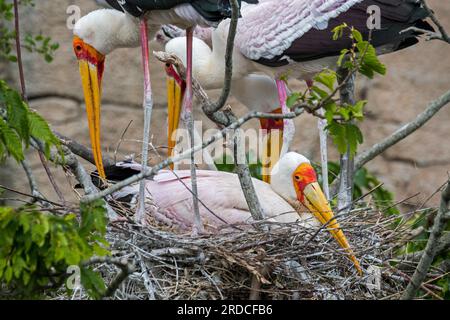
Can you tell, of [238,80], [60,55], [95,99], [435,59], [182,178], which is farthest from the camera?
[435,59]

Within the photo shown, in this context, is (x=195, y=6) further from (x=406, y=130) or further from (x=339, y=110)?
(x=339, y=110)

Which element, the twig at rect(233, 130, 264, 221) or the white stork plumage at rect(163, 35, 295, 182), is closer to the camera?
the twig at rect(233, 130, 264, 221)

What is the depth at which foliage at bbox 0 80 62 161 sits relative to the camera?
321cm

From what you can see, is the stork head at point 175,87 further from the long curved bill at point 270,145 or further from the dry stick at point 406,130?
the dry stick at point 406,130

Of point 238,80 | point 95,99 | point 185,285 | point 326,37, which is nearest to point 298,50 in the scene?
point 326,37

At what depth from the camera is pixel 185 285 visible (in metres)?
4.01

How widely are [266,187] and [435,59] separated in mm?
3651

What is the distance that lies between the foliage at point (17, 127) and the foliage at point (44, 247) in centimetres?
23

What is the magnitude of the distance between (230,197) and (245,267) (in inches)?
26.8

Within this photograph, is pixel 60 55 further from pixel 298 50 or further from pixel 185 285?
pixel 185 285

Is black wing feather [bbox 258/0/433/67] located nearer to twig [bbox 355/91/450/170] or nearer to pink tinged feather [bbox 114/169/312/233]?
twig [bbox 355/91/450/170]

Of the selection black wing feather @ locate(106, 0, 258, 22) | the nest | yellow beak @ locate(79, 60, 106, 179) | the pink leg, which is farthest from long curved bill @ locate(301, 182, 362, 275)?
yellow beak @ locate(79, 60, 106, 179)

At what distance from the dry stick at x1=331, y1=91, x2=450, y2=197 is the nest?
46cm

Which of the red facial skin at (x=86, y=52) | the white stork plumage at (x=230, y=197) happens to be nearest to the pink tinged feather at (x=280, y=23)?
the white stork plumage at (x=230, y=197)
